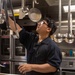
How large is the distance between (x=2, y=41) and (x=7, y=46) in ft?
0.47

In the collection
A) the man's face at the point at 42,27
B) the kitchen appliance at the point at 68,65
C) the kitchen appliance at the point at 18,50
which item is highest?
the man's face at the point at 42,27

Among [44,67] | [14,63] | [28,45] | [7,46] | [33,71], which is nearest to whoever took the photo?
[44,67]

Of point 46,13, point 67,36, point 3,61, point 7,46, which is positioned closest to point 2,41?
point 7,46

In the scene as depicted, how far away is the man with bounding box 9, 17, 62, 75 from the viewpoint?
4.51ft

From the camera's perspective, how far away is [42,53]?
57.5 inches

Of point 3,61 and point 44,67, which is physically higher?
point 44,67

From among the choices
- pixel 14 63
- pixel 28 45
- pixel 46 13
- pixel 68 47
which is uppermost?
pixel 46 13

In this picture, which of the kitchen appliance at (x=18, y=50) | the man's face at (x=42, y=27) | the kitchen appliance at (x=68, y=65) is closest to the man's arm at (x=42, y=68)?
the man's face at (x=42, y=27)

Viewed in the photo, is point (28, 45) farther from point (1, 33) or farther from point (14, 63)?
point (1, 33)

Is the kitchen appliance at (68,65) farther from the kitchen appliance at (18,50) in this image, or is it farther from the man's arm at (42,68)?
the man's arm at (42,68)

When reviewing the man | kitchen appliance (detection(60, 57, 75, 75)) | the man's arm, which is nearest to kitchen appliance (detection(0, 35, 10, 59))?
kitchen appliance (detection(60, 57, 75, 75))

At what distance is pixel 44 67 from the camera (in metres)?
1.37

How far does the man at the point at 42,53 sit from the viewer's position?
4.51ft

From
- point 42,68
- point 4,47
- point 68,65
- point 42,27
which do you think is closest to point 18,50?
point 4,47
